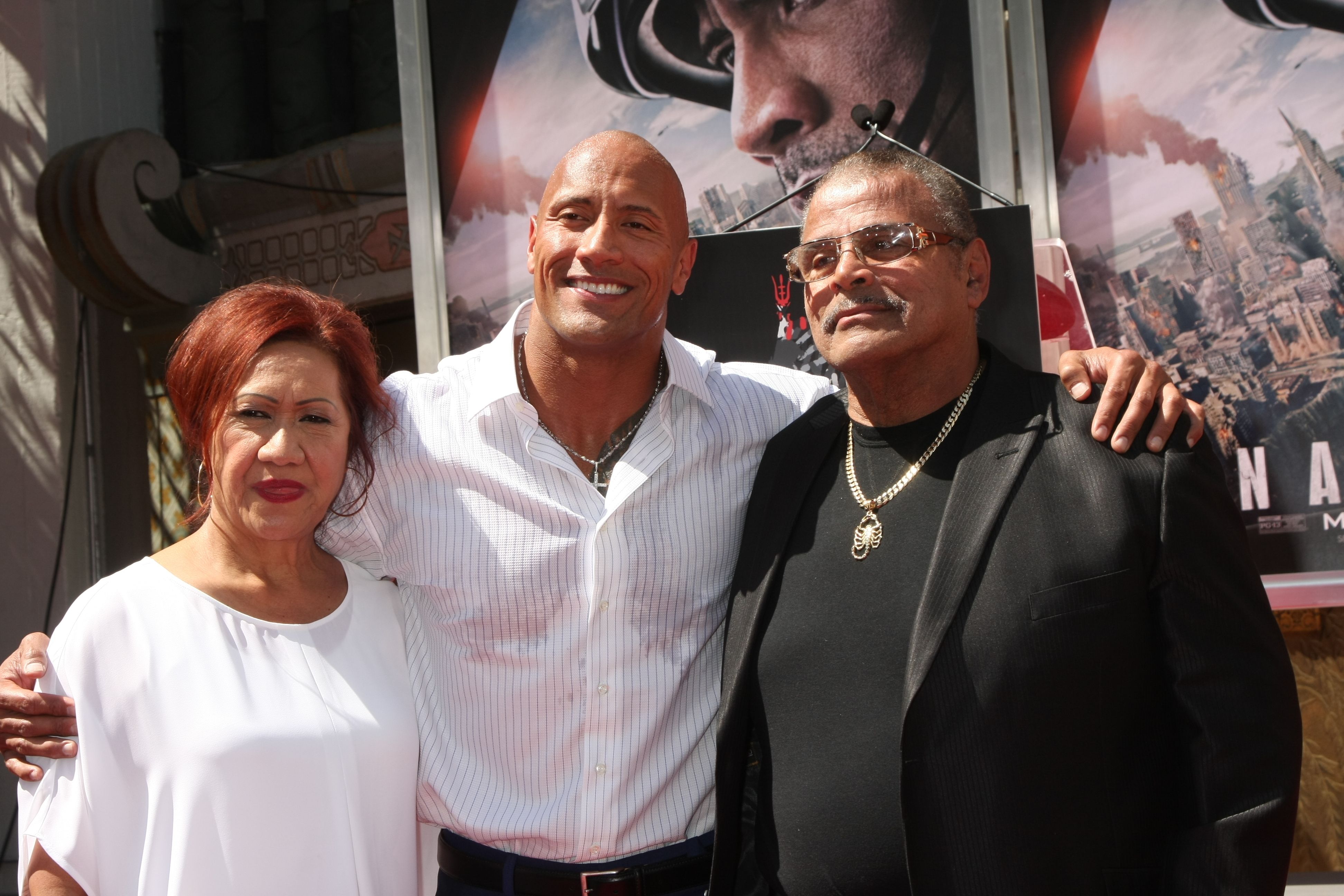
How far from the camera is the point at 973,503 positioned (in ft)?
5.60

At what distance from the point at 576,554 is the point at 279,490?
1.72ft

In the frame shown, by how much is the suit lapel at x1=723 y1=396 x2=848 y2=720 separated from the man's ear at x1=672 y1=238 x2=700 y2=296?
1.32 ft

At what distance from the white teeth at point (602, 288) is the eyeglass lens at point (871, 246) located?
39cm

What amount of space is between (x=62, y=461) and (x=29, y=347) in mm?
594

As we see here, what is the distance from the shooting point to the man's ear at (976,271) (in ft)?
6.49

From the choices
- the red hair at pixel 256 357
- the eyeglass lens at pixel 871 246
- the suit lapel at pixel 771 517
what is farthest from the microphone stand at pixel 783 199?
the red hair at pixel 256 357

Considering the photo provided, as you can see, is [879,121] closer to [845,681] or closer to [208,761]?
[845,681]

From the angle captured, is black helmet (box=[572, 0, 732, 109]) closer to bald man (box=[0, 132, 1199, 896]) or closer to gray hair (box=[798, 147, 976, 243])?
bald man (box=[0, 132, 1199, 896])

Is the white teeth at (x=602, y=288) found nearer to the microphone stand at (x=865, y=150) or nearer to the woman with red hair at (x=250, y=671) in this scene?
the woman with red hair at (x=250, y=671)

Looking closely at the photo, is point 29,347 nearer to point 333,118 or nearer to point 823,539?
A: point 333,118

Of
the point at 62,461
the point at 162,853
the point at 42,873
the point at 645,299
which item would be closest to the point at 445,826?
the point at 162,853

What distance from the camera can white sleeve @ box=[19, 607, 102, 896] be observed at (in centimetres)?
169

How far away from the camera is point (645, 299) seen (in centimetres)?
218

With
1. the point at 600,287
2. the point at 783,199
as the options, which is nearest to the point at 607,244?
the point at 600,287
